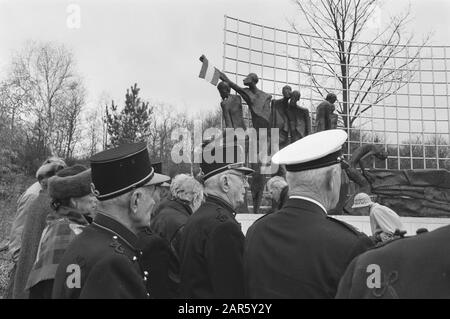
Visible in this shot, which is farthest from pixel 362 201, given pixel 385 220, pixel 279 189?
pixel 385 220

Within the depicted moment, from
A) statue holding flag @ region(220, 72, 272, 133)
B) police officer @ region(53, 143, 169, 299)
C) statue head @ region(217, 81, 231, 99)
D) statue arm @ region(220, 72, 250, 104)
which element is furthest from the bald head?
statue holding flag @ region(220, 72, 272, 133)

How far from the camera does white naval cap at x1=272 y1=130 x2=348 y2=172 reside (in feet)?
7.93

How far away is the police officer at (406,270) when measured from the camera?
4.71 ft

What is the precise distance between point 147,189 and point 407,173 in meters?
11.2

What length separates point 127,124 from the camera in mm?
32812

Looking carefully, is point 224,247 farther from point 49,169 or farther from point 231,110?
point 231,110

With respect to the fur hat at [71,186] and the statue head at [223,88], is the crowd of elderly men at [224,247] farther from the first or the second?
the statue head at [223,88]

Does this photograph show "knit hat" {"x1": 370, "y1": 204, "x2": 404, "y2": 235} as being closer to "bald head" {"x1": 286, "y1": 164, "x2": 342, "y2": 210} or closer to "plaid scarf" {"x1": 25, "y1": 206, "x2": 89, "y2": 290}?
"bald head" {"x1": 286, "y1": 164, "x2": 342, "y2": 210}

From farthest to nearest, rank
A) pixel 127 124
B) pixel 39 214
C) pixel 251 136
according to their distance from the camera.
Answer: pixel 127 124 < pixel 251 136 < pixel 39 214

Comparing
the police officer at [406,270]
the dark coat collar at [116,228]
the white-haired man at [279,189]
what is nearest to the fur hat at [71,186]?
the dark coat collar at [116,228]

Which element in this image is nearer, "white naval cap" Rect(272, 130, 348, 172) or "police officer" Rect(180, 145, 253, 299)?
"white naval cap" Rect(272, 130, 348, 172)
